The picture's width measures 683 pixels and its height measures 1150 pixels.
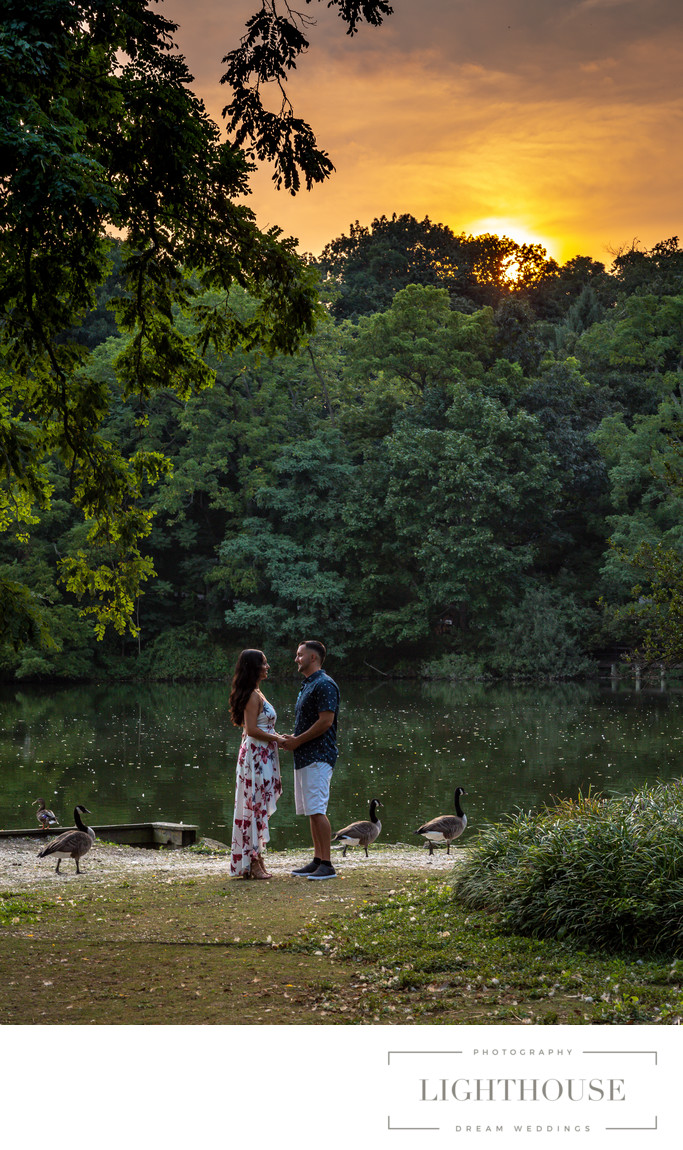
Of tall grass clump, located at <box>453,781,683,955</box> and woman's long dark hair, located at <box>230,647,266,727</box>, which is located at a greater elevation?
woman's long dark hair, located at <box>230,647,266,727</box>

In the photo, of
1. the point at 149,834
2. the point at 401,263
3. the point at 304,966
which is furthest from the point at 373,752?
the point at 401,263

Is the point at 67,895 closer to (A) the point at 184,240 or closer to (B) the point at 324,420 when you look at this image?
(A) the point at 184,240

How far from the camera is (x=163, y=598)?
41781 millimetres

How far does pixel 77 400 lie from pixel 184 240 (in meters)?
1.49

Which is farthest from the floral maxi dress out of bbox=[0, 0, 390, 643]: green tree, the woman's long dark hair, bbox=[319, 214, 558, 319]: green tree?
bbox=[319, 214, 558, 319]: green tree

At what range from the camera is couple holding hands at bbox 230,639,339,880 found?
24.3 feet

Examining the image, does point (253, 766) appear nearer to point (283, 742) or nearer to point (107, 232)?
point (283, 742)

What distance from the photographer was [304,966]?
17.1ft

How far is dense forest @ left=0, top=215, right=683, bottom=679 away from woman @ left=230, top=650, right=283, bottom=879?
2837 centimetres

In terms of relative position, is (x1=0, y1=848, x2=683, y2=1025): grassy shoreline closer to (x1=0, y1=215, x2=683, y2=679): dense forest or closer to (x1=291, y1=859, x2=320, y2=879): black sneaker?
(x1=291, y1=859, x2=320, y2=879): black sneaker

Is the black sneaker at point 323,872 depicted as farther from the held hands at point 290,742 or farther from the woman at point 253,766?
the held hands at point 290,742

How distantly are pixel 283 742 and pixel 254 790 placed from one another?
50cm

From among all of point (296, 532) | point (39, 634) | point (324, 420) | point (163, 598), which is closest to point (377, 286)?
point (324, 420)

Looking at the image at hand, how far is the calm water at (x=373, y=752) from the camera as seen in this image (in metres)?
16.8
